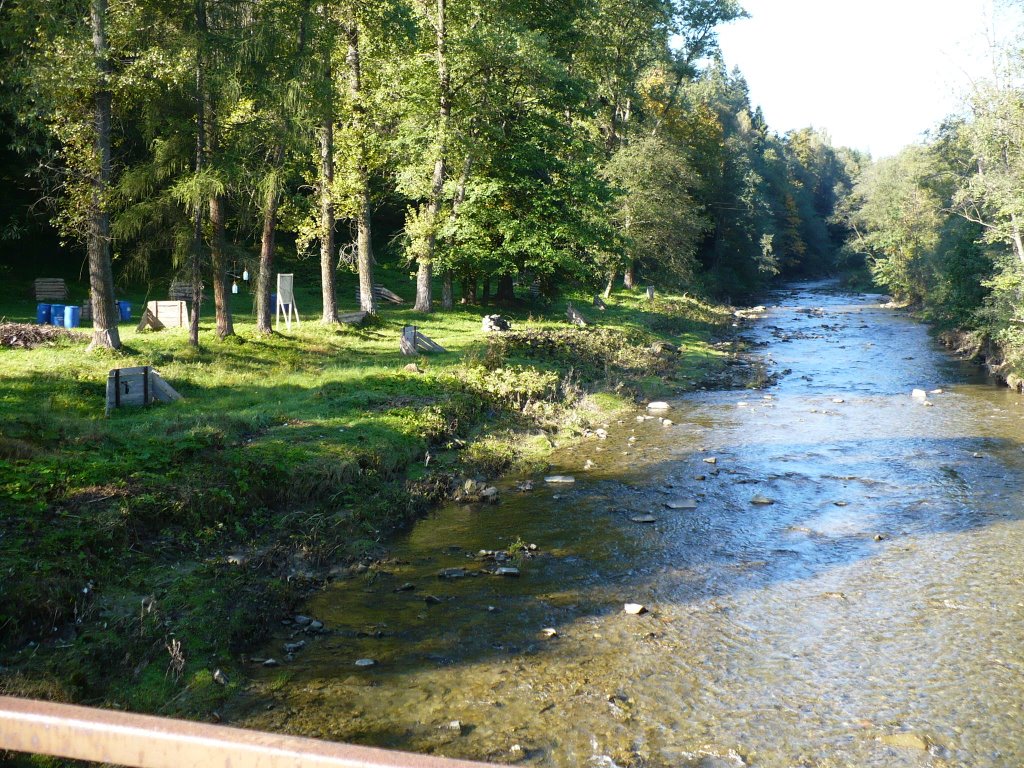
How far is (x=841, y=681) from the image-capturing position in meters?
8.88

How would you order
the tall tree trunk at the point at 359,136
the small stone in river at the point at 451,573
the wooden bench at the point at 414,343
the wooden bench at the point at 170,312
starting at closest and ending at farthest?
the small stone in river at the point at 451,573, the wooden bench at the point at 414,343, the wooden bench at the point at 170,312, the tall tree trunk at the point at 359,136

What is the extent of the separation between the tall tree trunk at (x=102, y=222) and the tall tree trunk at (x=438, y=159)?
12.4 metres

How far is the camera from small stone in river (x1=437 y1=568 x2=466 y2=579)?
1157 centimetres

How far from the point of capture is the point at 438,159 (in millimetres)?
29594

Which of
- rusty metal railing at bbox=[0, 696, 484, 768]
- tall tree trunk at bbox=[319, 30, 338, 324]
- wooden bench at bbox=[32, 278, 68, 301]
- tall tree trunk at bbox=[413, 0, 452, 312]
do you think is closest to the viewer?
rusty metal railing at bbox=[0, 696, 484, 768]

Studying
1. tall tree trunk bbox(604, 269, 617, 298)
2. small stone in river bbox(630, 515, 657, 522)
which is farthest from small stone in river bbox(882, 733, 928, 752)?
tall tree trunk bbox(604, 269, 617, 298)

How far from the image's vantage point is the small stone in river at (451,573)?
11570 mm

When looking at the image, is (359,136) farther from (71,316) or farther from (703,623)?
(703,623)

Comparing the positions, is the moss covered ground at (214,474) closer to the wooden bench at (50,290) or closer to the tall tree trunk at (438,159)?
the wooden bench at (50,290)

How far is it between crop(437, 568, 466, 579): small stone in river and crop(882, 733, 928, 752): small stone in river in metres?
5.86

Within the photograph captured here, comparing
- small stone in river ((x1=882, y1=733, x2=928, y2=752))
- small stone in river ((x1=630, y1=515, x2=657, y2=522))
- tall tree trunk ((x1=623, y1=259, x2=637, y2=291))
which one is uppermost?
tall tree trunk ((x1=623, y1=259, x2=637, y2=291))

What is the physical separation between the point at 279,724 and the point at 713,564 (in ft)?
22.9

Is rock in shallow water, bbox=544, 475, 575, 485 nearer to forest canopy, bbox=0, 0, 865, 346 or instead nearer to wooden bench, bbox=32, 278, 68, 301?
forest canopy, bbox=0, 0, 865, 346

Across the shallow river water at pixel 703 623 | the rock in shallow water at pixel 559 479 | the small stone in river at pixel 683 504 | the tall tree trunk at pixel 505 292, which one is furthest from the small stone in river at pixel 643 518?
the tall tree trunk at pixel 505 292
